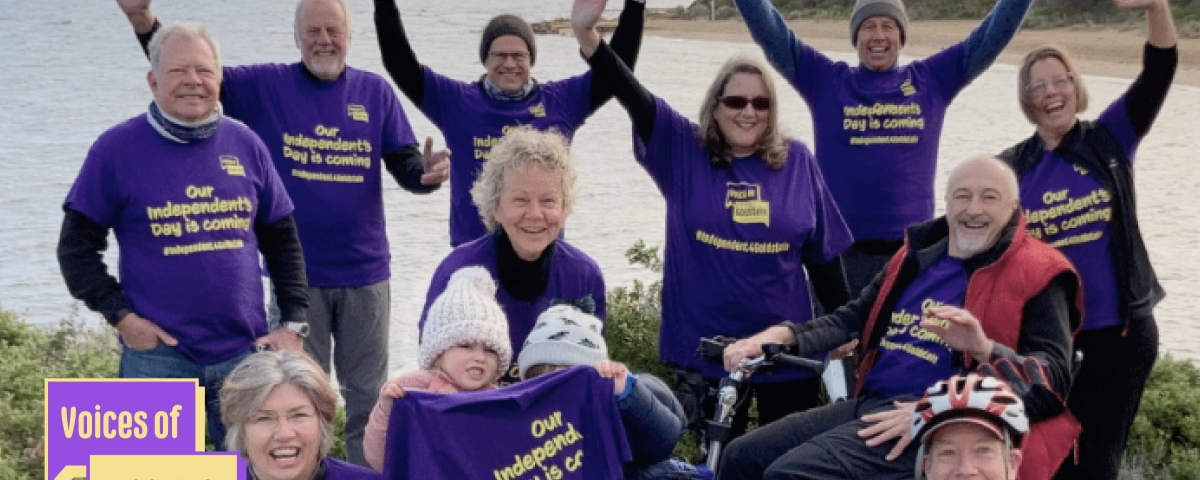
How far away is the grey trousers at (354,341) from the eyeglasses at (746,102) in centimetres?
193

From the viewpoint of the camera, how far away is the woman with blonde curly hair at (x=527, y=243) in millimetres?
4473

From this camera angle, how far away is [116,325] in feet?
15.8

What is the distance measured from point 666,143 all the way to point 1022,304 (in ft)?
5.06

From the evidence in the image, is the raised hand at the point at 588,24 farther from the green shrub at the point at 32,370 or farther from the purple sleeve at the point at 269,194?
the green shrub at the point at 32,370

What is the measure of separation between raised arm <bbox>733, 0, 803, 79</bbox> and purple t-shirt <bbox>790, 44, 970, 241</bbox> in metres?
0.07

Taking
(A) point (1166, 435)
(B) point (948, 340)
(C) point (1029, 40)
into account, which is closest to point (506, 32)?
(B) point (948, 340)

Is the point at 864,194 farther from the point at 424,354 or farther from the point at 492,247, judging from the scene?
the point at 424,354

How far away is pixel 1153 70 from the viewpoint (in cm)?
534

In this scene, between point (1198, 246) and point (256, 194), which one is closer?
point (256, 194)

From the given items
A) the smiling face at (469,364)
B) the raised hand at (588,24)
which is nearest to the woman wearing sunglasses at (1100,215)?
the raised hand at (588,24)

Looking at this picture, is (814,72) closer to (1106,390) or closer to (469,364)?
(1106,390)

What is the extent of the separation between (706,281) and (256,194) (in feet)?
5.42

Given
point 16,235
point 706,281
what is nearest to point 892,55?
point 706,281

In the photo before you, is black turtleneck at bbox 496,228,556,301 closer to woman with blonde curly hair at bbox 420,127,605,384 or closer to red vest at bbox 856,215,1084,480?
woman with blonde curly hair at bbox 420,127,605,384
